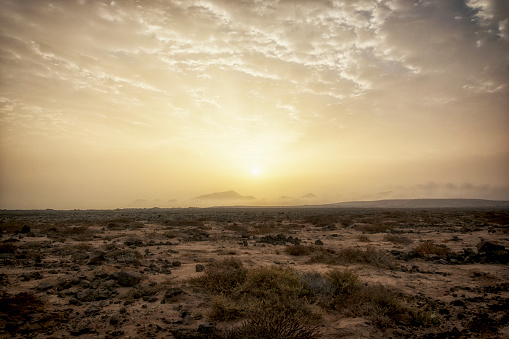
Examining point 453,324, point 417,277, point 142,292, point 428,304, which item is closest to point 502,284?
point 417,277

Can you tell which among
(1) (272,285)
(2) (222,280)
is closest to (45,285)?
(2) (222,280)

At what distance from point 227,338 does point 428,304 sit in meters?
5.45

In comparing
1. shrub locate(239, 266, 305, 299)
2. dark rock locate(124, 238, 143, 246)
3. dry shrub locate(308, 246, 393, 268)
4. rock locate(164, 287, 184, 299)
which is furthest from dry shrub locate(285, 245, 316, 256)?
dark rock locate(124, 238, 143, 246)

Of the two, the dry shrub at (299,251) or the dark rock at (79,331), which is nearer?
the dark rock at (79,331)

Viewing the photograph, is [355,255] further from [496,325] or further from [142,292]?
[142,292]

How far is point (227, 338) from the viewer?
4.30 m

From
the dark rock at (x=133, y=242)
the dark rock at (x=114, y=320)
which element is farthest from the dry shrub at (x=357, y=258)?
the dark rock at (x=133, y=242)

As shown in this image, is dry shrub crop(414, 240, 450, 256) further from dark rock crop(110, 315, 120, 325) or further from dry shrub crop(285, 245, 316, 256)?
dark rock crop(110, 315, 120, 325)

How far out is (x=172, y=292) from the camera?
7.09 meters

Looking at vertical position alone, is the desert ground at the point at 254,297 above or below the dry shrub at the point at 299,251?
above

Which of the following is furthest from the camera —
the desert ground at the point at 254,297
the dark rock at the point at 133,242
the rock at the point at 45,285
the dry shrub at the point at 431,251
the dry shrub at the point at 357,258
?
the dark rock at the point at 133,242

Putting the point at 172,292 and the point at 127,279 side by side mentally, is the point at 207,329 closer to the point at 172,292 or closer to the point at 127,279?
the point at 172,292

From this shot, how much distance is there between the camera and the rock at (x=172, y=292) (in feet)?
22.9

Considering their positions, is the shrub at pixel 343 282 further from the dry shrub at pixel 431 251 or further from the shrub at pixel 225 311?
the dry shrub at pixel 431 251
